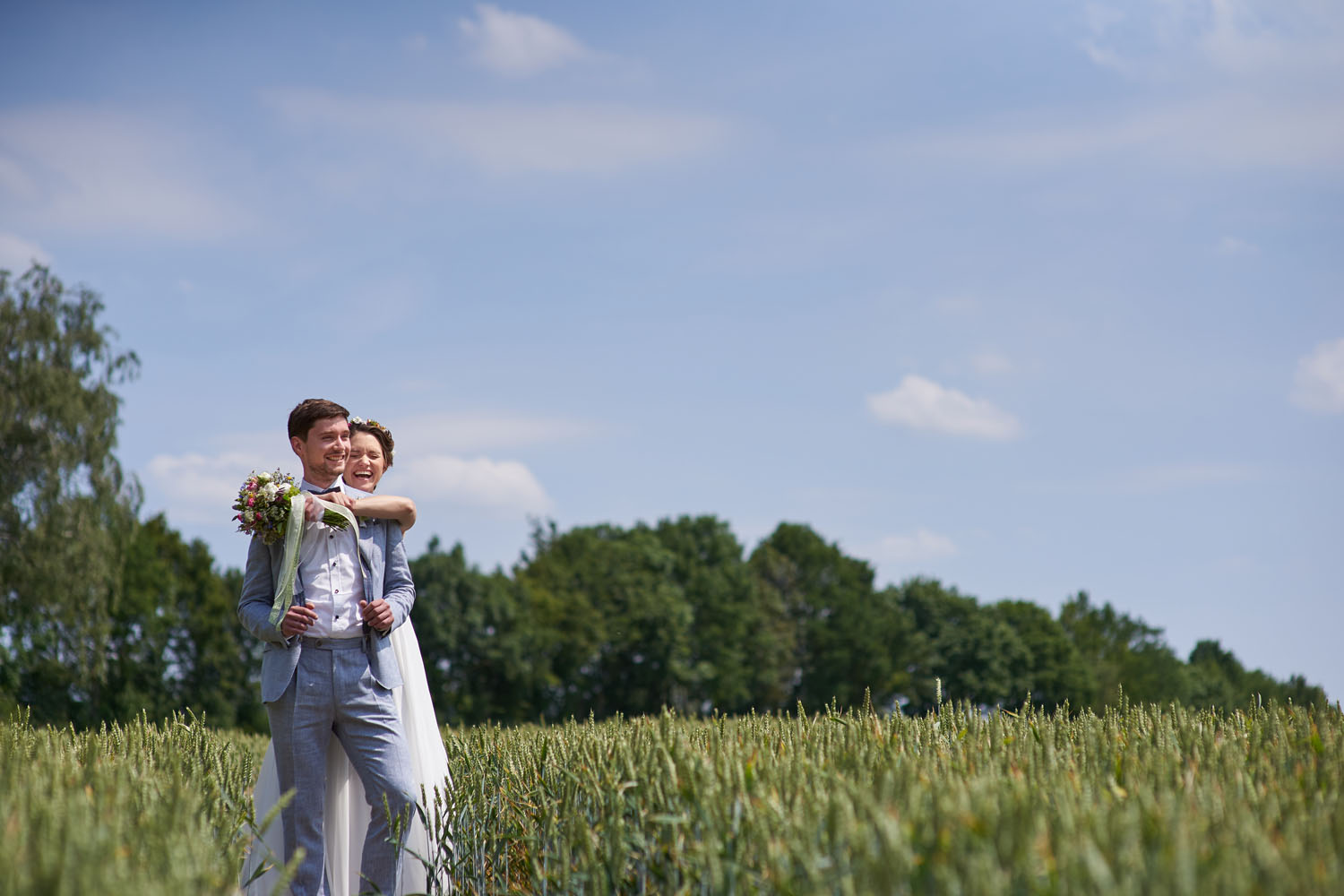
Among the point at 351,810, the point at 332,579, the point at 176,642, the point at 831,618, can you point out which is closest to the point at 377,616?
the point at 332,579

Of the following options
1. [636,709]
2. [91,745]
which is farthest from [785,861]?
[636,709]

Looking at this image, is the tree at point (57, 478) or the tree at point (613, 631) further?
the tree at point (613, 631)

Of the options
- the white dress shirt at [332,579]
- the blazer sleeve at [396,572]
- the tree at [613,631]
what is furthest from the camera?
the tree at [613,631]

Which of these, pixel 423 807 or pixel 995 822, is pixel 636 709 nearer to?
pixel 423 807

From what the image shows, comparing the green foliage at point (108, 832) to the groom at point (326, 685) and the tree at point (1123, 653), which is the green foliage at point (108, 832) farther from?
the tree at point (1123, 653)

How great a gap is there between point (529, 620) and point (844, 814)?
1976 inches

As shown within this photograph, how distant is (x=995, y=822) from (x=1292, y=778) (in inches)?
69.2

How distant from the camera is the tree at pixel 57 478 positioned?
31531 millimetres

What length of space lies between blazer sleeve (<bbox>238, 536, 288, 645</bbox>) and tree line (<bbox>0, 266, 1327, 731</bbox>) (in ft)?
94.6

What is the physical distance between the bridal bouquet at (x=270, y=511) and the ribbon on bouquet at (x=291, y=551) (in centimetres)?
1

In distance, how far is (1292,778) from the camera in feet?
13.4

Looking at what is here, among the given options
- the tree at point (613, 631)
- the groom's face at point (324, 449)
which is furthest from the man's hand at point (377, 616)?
the tree at point (613, 631)

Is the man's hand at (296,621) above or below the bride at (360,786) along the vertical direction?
above

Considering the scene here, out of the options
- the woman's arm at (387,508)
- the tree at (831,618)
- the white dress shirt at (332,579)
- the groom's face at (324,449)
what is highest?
the tree at (831,618)
